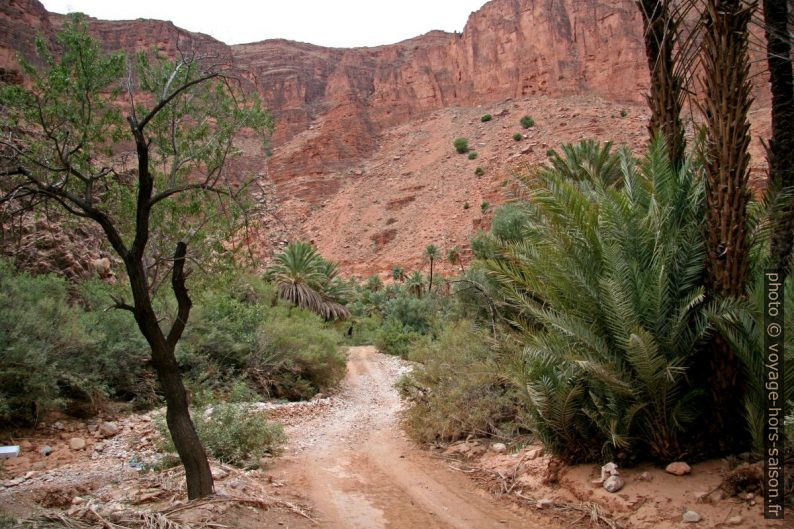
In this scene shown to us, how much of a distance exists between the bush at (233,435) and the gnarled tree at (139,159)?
1.09 meters

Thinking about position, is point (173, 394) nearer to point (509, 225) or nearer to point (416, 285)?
point (509, 225)

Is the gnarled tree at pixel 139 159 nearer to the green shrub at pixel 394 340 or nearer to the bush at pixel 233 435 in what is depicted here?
the bush at pixel 233 435

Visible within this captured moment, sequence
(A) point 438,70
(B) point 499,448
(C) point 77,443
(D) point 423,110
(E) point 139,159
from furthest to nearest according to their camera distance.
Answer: (A) point 438,70 → (D) point 423,110 → (C) point 77,443 → (B) point 499,448 → (E) point 139,159

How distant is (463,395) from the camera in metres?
8.80

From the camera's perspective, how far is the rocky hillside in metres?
51.8

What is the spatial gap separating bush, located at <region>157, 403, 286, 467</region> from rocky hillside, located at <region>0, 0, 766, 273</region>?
Result: 38.8 metres

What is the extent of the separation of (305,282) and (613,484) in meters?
23.7

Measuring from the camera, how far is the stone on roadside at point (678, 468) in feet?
16.6

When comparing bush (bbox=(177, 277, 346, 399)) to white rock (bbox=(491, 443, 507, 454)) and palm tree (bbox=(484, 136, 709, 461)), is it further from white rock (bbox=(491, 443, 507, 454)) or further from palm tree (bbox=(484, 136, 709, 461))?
palm tree (bbox=(484, 136, 709, 461))

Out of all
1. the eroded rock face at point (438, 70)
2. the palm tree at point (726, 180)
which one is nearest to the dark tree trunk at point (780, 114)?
the palm tree at point (726, 180)

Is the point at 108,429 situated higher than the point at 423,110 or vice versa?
the point at 423,110

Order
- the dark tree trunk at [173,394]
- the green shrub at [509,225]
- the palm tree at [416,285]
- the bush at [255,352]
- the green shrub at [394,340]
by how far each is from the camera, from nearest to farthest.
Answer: the dark tree trunk at [173,394]
the bush at [255,352]
the green shrub at [509,225]
the green shrub at [394,340]
the palm tree at [416,285]

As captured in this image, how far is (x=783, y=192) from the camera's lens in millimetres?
4820

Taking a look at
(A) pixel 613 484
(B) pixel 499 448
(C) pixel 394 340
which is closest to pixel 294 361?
(B) pixel 499 448
